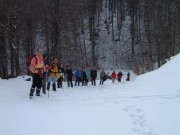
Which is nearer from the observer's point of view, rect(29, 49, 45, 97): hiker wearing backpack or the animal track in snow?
the animal track in snow

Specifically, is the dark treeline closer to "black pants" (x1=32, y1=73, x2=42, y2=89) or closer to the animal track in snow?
"black pants" (x1=32, y1=73, x2=42, y2=89)

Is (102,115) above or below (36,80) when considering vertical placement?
below

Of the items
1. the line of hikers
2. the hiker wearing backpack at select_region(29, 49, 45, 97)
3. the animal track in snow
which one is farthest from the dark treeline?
the animal track in snow

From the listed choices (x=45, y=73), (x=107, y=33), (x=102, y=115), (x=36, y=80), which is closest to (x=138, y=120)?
(x=102, y=115)

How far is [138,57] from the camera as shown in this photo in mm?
49188

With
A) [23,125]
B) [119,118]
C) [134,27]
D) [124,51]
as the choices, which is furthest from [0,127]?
[134,27]

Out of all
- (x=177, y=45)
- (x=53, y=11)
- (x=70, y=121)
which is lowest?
(x=70, y=121)

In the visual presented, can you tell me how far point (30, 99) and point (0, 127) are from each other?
13.1ft

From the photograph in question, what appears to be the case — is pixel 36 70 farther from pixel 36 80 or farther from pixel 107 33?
pixel 107 33

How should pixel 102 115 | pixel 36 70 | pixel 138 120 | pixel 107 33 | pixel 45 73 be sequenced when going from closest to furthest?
pixel 138 120, pixel 102 115, pixel 36 70, pixel 45 73, pixel 107 33

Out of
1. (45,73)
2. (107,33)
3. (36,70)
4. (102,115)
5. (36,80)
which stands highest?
(107,33)

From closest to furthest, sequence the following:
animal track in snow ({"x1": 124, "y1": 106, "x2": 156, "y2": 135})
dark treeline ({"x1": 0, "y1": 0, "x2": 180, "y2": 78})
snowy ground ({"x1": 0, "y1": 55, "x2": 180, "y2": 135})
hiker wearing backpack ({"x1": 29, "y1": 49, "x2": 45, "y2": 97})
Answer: animal track in snow ({"x1": 124, "y1": 106, "x2": 156, "y2": 135})
snowy ground ({"x1": 0, "y1": 55, "x2": 180, "y2": 135})
hiker wearing backpack ({"x1": 29, "y1": 49, "x2": 45, "y2": 97})
dark treeline ({"x1": 0, "y1": 0, "x2": 180, "y2": 78})

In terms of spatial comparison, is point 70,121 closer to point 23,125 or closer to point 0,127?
point 23,125

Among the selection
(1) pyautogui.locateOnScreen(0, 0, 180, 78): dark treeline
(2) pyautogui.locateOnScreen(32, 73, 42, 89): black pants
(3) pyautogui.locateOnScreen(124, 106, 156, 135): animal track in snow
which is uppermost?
(1) pyautogui.locateOnScreen(0, 0, 180, 78): dark treeline
